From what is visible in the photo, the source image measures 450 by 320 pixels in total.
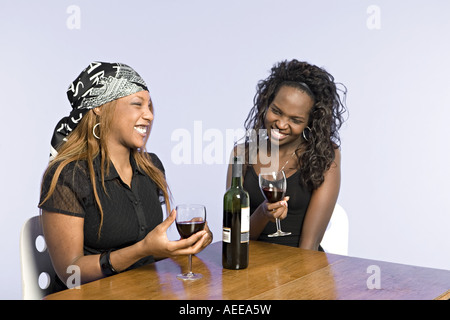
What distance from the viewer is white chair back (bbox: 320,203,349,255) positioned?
2676 mm

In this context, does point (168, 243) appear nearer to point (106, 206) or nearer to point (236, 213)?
point (236, 213)

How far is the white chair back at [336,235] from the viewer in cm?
268

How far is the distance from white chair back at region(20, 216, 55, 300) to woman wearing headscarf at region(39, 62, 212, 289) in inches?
3.3

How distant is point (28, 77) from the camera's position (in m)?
3.86

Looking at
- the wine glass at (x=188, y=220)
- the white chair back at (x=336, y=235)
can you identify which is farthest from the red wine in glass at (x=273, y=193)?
the white chair back at (x=336, y=235)

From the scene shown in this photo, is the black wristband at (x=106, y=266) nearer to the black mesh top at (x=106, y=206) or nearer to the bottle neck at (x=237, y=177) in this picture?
the black mesh top at (x=106, y=206)

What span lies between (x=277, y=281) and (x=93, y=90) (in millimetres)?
1055

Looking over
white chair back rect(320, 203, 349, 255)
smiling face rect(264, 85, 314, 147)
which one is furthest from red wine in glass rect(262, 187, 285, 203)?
white chair back rect(320, 203, 349, 255)

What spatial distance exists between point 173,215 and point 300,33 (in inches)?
106

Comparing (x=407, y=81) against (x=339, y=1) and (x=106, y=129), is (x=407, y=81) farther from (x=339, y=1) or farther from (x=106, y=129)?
(x=106, y=129)

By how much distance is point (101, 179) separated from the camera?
2.01 meters

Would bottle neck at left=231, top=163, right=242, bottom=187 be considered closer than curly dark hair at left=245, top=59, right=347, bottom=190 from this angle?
Yes

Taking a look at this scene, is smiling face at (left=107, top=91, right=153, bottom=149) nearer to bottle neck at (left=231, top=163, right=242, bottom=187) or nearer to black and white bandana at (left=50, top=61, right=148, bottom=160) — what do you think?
→ black and white bandana at (left=50, top=61, right=148, bottom=160)

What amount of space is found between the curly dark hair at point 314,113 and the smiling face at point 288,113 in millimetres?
51
